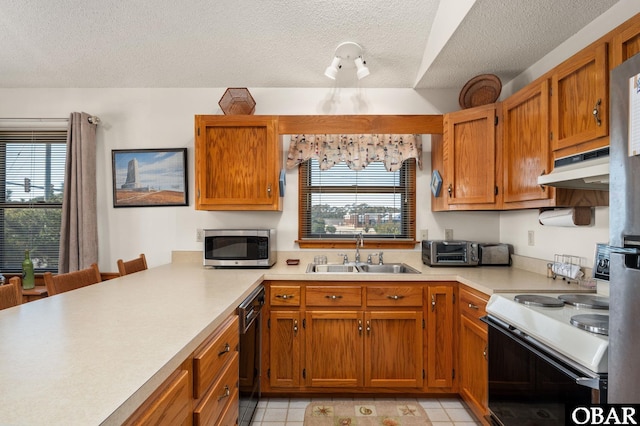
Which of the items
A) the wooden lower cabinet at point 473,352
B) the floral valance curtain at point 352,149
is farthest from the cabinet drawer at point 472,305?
the floral valance curtain at point 352,149

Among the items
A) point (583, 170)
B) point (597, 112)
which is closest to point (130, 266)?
point (583, 170)

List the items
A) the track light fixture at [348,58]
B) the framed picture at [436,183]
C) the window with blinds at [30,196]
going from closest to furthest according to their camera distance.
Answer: the track light fixture at [348,58] < the framed picture at [436,183] < the window with blinds at [30,196]

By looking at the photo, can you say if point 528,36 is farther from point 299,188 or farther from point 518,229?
→ point 299,188

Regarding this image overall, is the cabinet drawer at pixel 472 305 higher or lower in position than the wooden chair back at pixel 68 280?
lower

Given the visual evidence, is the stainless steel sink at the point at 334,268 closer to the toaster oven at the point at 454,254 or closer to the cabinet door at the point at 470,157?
the toaster oven at the point at 454,254

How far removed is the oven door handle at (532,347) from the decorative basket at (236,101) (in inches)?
90.7

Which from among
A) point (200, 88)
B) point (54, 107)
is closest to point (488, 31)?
point (200, 88)

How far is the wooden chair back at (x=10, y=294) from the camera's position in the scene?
1402mm

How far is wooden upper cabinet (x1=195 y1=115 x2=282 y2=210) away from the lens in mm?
2471

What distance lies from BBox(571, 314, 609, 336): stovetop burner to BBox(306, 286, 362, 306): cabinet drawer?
48.6 inches

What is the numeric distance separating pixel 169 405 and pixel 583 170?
1.66m

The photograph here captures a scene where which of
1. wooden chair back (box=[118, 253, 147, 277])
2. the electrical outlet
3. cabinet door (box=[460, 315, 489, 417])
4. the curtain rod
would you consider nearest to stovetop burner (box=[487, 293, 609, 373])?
cabinet door (box=[460, 315, 489, 417])

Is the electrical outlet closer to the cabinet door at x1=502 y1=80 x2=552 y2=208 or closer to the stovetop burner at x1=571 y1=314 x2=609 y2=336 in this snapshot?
the cabinet door at x1=502 y1=80 x2=552 y2=208

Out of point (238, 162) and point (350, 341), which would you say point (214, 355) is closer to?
→ point (350, 341)
